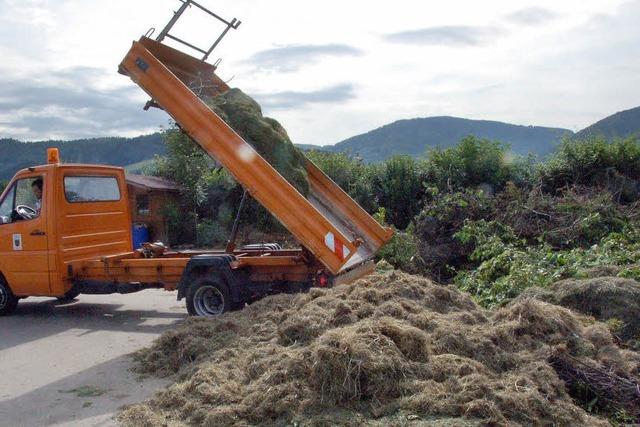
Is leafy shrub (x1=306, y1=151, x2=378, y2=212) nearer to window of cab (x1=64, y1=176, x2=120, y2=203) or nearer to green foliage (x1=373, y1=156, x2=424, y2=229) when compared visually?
green foliage (x1=373, y1=156, x2=424, y2=229)

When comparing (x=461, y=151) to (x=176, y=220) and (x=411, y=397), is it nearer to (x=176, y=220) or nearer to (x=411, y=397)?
(x=176, y=220)

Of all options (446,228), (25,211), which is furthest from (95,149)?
(446,228)

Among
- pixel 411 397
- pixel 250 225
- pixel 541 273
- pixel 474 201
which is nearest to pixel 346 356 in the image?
pixel 411 397

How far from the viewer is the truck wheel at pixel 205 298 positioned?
8297 millimetres

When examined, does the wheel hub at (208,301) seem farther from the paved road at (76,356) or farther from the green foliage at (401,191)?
the green foliage at (401,191)

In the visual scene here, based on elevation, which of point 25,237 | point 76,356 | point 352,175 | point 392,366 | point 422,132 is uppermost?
point 422,132

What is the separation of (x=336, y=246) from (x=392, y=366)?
2.95 metres

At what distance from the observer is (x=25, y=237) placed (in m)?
9.24

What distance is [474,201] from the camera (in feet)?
39.4

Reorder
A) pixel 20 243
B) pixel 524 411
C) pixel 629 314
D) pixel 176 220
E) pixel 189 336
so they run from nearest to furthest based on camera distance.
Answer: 1. pixel 524 411
2. pixel 629 314
3. pixel 189 336
4. pixel 20 243
5. pixel 176 220

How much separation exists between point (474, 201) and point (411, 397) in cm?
817

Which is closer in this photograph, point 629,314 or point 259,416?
point 259,416

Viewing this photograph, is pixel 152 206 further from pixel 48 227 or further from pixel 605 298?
pixel 605 298

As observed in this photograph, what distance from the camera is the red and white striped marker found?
24.2ft
